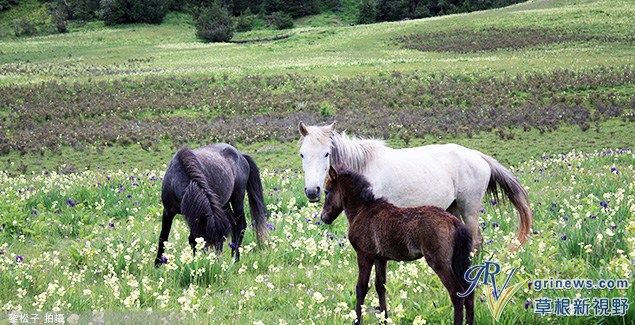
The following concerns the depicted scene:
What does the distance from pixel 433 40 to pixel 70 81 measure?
42.4 meters

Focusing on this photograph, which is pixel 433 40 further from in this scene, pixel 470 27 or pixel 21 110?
pixel 21 110

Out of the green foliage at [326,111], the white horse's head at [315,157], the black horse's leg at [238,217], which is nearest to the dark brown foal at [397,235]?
the white horse's head at [315,157]

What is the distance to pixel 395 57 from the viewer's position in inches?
1919

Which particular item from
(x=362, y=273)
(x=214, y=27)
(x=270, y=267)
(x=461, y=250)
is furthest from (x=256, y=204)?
(x=214, y=27)

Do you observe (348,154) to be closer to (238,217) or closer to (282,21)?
(238,217)

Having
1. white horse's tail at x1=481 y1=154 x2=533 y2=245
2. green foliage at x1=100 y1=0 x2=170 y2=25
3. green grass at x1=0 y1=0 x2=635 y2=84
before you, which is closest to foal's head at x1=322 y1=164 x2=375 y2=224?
white horse's tail at x1=481 y1=154 x2=533 y2=245

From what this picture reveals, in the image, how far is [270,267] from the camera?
17.3ft

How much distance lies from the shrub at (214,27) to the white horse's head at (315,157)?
7446 cm

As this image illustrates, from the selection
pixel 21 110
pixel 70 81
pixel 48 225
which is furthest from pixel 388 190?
pixel 70 81

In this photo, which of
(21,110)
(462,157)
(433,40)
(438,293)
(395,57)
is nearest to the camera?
(438,293)

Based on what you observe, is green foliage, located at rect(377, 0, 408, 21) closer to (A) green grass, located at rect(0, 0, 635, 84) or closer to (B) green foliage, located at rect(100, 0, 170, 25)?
(A) green grass, located at rect(0, 0, 635, 84)

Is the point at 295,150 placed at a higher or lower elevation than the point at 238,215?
lower

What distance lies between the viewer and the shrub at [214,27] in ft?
248

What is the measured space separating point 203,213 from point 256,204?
7.55 ft
